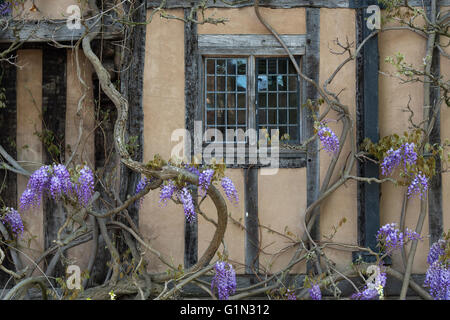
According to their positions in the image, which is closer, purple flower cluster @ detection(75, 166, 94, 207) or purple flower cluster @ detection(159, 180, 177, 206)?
purple flower cluster @ detection(159, 180, 177, 206)

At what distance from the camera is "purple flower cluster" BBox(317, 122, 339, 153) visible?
17.1 ft

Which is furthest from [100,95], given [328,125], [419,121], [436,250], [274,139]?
[436,250]

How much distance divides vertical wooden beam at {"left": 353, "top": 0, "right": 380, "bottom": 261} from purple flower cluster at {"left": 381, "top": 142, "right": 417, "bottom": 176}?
242 millimetres

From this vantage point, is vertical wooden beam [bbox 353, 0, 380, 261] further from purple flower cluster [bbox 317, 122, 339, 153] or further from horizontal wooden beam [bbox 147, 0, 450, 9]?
purple flower cluster [bbox 317, 122, 339, 153]

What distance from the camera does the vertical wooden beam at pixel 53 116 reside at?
19.0 ft

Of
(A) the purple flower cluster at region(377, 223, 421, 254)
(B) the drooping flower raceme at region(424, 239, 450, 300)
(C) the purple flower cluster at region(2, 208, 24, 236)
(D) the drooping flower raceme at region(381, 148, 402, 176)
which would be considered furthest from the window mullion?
(C) the purple flower cluster at region(2, 208, 24, 236)

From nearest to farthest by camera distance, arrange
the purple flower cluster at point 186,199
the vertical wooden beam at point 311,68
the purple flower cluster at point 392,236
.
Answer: the purple flower cluster at point 186,199 → the purple flower cluster at point 392,236 → the vertical wooden beam at point 311,68

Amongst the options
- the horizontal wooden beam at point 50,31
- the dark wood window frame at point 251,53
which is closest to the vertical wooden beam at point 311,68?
the dark wood window frame at point 251,53

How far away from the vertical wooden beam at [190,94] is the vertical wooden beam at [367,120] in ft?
5.00

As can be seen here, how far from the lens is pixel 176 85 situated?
552 centimetres

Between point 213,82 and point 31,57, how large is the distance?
6.23 ft

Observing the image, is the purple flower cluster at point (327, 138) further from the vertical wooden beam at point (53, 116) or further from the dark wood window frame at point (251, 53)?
the vertical wooden beam at point (53, 116)
